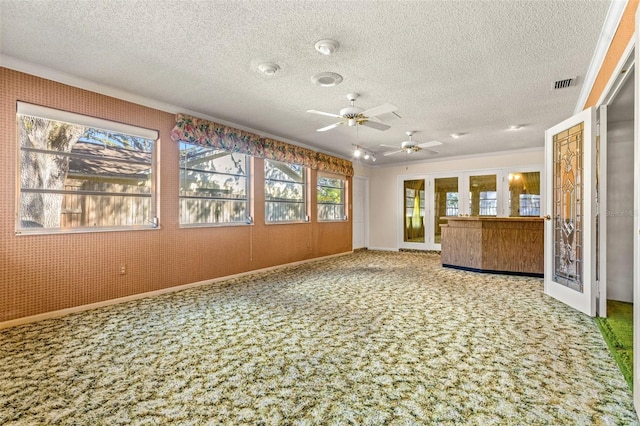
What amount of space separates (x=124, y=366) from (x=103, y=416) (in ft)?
1.91

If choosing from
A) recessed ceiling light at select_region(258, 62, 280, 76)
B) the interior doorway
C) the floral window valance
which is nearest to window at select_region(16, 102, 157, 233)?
the floral window valance

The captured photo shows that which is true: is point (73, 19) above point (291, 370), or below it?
above

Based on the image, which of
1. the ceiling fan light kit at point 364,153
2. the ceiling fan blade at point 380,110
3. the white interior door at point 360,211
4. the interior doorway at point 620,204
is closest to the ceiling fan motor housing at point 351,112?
the ceiling fan blade at point 380,110

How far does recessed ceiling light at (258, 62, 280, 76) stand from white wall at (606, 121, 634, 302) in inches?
158

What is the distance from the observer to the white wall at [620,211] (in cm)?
375

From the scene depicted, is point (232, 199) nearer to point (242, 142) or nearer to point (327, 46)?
point (242, 142)

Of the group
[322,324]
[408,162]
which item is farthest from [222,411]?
[408,162]

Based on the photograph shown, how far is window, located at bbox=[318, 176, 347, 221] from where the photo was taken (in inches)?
291

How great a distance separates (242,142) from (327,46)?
286 cm

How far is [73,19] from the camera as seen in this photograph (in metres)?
2.47

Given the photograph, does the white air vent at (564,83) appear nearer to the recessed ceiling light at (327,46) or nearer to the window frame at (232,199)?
the recessed ceiling light at (327,46)

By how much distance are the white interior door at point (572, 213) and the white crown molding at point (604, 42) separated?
0.41 meters

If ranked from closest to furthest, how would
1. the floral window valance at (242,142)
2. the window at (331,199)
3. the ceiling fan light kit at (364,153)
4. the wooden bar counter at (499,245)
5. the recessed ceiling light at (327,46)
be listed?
the recessed ceiling light at (327,46)
the floral window valance at (242,142)
the wooden bar counter at (499,245)
the ceiling fan light kit at (364,153)
the window at (331,199)

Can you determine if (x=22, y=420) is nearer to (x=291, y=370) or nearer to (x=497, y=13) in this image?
(x=291, y=370)
